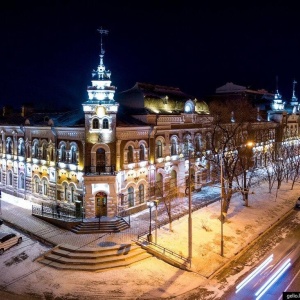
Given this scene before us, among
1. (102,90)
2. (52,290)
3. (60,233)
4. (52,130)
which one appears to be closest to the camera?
(52,290)

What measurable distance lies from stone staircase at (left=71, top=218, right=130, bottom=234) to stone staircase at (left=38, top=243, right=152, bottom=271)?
4.01 metres

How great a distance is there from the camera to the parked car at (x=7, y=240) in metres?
29.6

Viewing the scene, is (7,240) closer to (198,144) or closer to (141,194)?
(141,194)

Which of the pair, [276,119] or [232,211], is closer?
[232,211]

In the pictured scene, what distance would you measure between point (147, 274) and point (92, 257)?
15.2 feet

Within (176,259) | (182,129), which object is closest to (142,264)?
(176,259)

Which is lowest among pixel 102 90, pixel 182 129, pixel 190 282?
pixel 190 282

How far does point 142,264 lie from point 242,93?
54535mm

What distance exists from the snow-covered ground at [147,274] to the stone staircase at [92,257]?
0.61 meters

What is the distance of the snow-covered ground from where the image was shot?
23609 mm

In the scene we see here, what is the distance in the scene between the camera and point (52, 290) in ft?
77.9

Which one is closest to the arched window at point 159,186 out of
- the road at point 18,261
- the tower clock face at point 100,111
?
the tower clock face at point 100,111

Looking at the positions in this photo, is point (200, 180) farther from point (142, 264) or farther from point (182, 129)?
point (142, 264)

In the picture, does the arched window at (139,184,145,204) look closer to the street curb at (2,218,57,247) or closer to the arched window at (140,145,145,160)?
the arched window at (140,145,145,160)
